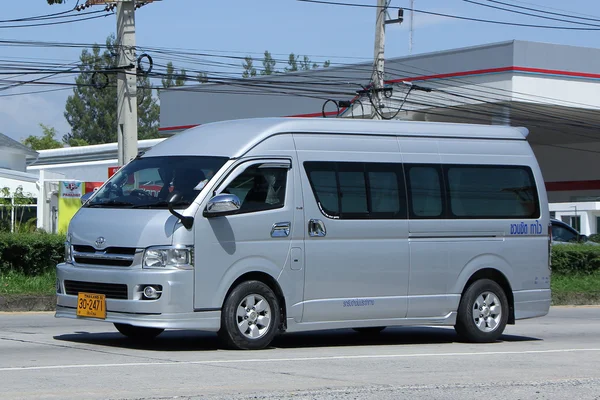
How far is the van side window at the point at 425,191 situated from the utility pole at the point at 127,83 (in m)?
11.0

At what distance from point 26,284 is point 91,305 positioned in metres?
7.05

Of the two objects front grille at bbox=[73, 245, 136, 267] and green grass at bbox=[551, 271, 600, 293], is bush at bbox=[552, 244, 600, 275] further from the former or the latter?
front grille at bbox=[73, 245, 136, 267]

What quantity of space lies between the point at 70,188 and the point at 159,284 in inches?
932

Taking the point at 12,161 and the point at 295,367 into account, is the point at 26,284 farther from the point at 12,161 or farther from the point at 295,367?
the point at 12,161

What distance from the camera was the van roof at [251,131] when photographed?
1138 cm

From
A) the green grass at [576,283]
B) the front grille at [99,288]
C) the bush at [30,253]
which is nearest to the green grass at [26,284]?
the bush at [30,253]

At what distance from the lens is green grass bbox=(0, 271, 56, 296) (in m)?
17.1

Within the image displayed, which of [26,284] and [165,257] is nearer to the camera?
[165,257]

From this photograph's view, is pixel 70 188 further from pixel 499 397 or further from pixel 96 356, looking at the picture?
pixel 499 397

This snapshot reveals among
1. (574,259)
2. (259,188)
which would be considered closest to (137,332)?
(259,188)

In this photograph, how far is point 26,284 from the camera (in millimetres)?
17516

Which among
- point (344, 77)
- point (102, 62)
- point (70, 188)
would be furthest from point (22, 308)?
point (102, 62)

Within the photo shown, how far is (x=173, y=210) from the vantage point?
34.4 feet

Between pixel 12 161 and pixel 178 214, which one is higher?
pixel 12 161
